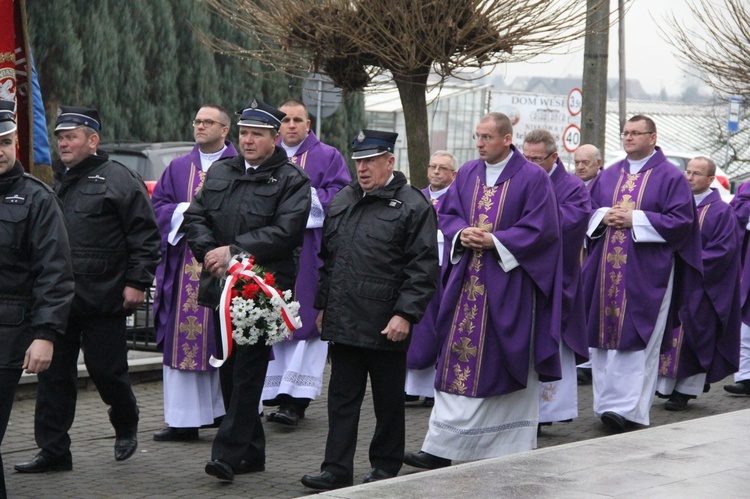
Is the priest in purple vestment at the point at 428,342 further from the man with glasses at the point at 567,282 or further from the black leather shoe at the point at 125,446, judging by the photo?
the black leather shoe at the point at 125,446

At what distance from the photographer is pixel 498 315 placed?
736 cm

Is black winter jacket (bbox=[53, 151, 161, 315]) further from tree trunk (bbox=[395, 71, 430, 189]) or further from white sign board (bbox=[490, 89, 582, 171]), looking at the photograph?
white sign board (bbox=[490, 89, 582, 171])

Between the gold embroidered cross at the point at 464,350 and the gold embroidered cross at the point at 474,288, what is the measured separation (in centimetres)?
24

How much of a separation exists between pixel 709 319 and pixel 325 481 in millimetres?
4770

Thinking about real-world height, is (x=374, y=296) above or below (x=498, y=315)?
above

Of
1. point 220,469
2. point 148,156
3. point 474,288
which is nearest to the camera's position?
point 220,469

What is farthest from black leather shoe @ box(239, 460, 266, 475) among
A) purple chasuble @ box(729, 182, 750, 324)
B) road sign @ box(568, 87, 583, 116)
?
road sign @ box(568, 87, 583, 116)

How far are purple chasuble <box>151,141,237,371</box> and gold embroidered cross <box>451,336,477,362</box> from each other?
1587 mm

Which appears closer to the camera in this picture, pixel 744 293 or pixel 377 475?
pixel 377 475

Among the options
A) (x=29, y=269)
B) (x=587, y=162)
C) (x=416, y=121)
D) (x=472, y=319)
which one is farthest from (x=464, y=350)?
(x=587, y=162)

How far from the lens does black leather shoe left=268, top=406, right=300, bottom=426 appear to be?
8.65m

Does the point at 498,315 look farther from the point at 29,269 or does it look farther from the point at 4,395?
the point at 4,395

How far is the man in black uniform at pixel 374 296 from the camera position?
6496 mm

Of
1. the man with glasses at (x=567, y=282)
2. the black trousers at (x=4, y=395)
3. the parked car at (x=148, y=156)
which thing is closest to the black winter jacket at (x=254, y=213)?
the black trousers at (x=4, y=395)
